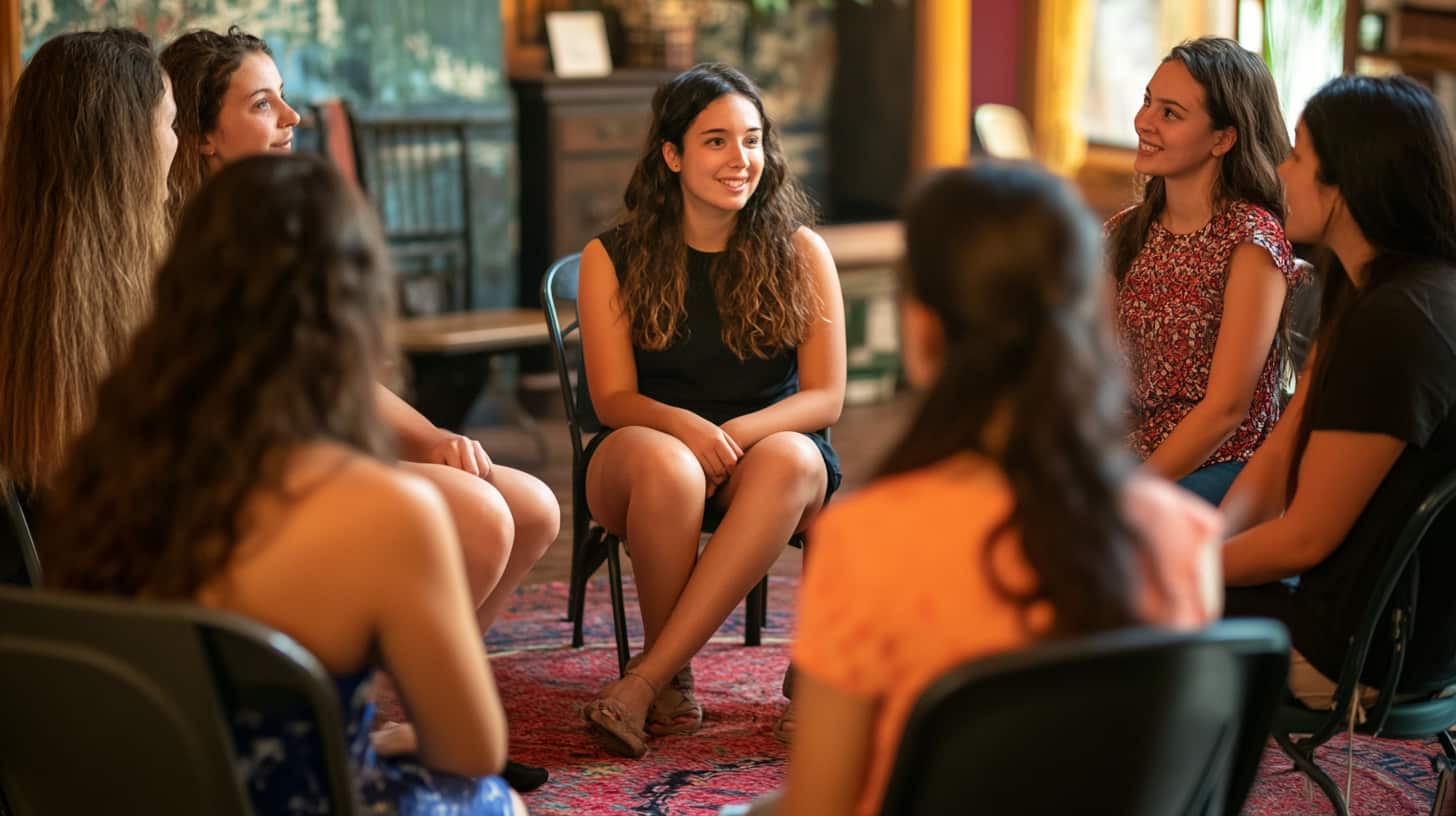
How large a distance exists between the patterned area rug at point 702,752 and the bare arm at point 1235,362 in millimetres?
525

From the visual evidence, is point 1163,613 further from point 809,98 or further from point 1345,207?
point 809,98

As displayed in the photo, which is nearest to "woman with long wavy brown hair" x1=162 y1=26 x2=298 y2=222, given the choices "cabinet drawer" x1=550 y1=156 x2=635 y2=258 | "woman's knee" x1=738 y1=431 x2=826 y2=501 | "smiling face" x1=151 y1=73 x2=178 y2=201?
"smiling face" x1=151 y1=73 x2=178 y2=201

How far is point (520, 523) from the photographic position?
8.18 feet

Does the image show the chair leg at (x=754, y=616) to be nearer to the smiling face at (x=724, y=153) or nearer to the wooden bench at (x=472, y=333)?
the smiling face at (x=724, y=153)

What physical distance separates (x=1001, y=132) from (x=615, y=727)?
4.48 metres

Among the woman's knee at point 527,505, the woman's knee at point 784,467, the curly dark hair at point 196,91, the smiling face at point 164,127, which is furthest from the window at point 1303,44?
the smiling face at point 164,127

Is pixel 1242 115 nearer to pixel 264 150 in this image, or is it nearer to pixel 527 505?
pixel 527 505

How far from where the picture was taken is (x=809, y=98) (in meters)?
6.61

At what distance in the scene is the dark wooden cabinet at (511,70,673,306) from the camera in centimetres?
525

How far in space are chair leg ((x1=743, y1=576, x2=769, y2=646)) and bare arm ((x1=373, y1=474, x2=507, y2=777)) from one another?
69.4 inches

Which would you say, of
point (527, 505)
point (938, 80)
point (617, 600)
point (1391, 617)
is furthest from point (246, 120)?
point (938, 80)

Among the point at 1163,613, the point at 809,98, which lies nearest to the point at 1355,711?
the point at 1163,613

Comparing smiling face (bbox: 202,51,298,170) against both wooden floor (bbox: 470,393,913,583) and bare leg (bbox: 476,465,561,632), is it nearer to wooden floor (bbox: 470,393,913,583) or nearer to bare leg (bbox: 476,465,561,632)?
bare leg (bbox: 476,465,561,632)

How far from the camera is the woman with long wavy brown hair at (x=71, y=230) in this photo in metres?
2.05
